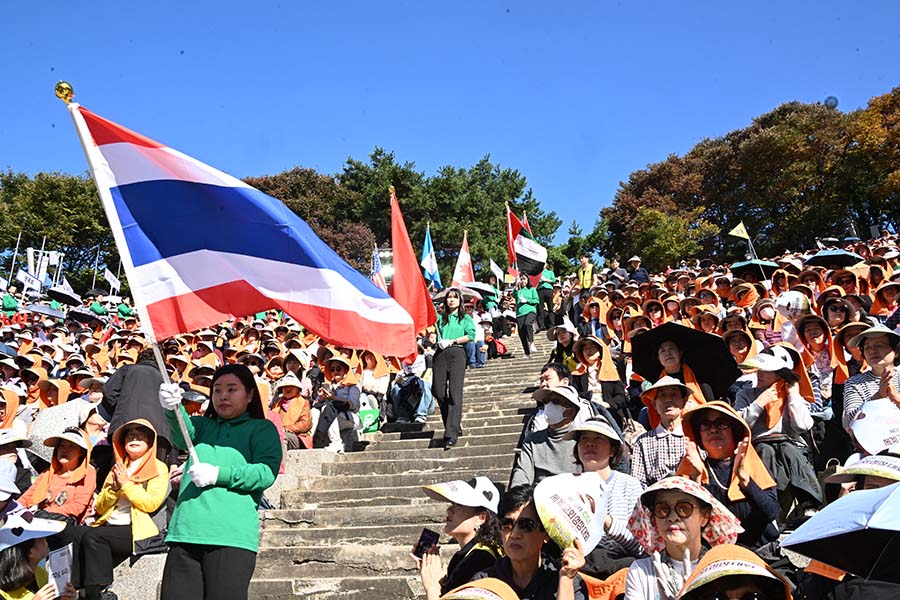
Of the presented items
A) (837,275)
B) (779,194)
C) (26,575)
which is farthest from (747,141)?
(26,575)

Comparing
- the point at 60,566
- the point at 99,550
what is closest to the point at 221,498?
the point at 60,566

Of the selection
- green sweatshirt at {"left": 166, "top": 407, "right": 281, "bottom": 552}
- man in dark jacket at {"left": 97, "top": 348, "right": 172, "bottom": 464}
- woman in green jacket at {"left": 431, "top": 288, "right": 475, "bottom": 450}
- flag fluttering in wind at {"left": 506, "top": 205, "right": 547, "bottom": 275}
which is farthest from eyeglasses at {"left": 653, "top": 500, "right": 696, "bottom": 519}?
flag fluttering in wind at {"left": 506, "top": 205, "right": 547, "bottom": 275}

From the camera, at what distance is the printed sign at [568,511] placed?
348 cm

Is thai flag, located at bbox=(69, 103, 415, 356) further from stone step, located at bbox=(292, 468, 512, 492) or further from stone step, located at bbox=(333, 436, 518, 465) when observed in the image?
stone step, located at bbox=(333, 436, 518, 465)

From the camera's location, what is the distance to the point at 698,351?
21.4ft

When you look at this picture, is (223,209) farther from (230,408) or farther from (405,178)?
(405,178)

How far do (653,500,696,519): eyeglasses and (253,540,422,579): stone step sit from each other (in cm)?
323

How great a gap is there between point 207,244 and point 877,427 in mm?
4097

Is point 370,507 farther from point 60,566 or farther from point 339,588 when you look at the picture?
point 60,566

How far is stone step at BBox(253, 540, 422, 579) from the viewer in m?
6.71

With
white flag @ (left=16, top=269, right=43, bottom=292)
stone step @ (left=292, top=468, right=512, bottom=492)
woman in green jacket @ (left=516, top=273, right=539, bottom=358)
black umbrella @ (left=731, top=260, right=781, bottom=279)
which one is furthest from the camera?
white flag @ (left=16, top=269, right=43, bottom=292)

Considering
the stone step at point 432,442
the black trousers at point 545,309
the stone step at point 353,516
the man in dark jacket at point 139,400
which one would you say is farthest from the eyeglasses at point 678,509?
the black trousers at point 545,309

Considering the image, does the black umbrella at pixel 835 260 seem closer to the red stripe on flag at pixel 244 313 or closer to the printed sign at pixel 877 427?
the printed sign at pixel 877 427

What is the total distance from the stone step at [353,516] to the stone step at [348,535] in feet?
0.42
